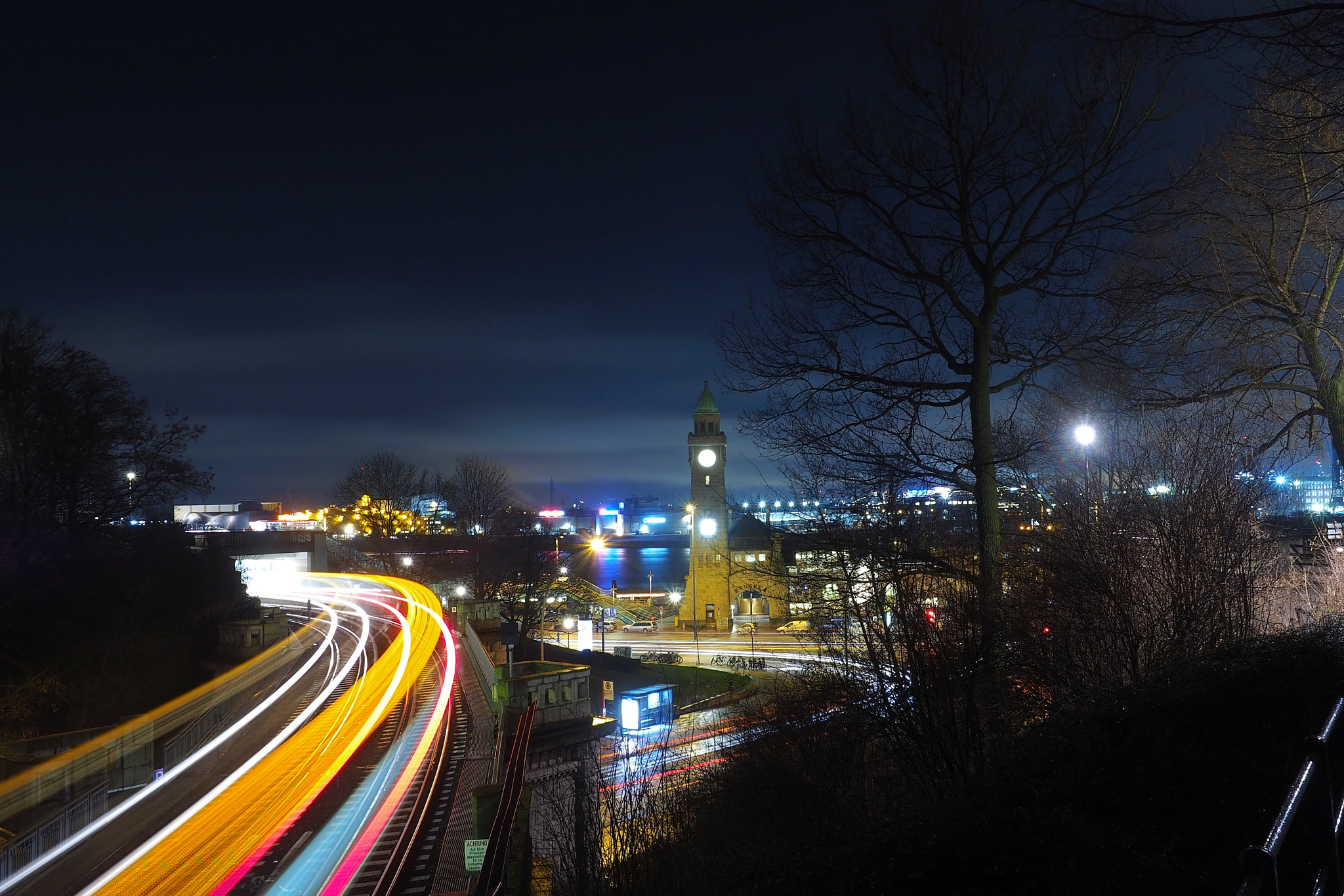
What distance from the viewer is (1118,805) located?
4496 mm

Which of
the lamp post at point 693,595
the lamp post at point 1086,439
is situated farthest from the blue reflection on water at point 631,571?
the lamp post at point 1086,439

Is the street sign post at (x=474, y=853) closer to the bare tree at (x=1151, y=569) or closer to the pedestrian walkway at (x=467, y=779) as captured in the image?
the pedestrian walkway at (x=467, y=779)

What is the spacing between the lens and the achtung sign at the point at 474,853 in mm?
14539

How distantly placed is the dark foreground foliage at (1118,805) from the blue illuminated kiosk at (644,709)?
20044 mm

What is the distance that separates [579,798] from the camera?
551 inches

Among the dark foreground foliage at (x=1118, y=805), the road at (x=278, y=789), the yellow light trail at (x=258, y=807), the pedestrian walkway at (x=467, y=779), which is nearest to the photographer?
the dark foreground foliage at (x=1118, y=805)

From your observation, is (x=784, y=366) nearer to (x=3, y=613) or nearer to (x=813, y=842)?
(x=813, y=842)

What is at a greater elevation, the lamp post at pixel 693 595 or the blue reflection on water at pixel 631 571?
the lamp post at pixel 693 595

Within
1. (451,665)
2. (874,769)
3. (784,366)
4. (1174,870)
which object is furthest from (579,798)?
(451,665)

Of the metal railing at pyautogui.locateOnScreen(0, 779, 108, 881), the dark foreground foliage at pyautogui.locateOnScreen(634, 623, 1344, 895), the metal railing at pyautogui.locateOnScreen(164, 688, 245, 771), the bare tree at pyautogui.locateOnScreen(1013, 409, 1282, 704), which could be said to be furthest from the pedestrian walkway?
the bare tree at pyautogui.locateOnScreen(1013, 409, 1282, 704)

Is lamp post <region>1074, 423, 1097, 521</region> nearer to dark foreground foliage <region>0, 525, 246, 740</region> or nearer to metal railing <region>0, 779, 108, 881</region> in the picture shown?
metal railing <region>0, 779, 108, 881</region>

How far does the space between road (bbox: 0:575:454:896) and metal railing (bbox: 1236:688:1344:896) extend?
51.7 feet

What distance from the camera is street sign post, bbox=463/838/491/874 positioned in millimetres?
14539

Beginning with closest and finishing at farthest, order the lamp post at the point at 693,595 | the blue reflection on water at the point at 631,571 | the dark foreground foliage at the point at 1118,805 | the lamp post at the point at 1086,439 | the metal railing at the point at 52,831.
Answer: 1. the dark foreground foliage at the point at 1118,805
2. the lamp post at the point at 1086,439
3. the metal railing at the point at 52,831
4. the lamp post at the point at 693,595
5. the blue reflection on water at the point at 631,571
